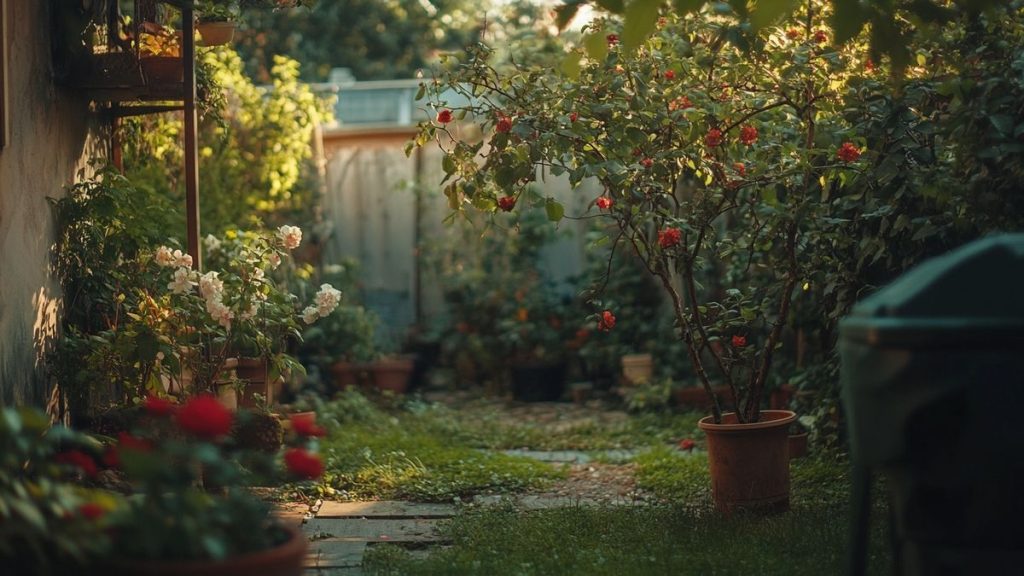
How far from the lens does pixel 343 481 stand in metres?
6.35

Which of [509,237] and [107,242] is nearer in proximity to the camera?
[107,242]

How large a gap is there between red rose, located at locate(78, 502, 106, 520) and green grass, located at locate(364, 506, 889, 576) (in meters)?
1.86

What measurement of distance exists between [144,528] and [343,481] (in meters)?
3.93

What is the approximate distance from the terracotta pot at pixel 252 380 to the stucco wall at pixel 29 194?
1.13 m

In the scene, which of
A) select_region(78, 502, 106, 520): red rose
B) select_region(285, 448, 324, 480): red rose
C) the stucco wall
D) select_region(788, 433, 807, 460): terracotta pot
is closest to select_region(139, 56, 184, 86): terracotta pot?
the stucco wall

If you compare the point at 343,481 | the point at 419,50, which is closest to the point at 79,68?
the point at 343,481

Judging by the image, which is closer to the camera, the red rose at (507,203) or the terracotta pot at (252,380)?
the red rose at (507,203)

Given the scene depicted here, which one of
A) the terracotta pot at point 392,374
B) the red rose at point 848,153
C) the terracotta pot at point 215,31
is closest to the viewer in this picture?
the red rose at point 848,153

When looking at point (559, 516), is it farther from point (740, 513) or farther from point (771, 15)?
point (771, 15)

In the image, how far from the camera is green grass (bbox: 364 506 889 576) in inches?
172

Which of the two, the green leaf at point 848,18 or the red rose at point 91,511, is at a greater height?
the green leaf at point 848,18

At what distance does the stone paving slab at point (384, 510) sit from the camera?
222 inches

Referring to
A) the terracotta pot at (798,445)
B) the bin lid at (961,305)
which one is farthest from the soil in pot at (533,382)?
the bin lid at (961,305)

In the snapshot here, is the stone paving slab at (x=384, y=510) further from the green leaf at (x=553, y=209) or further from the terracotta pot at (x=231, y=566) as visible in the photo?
the terracotta pot at (x=231, y=566)
